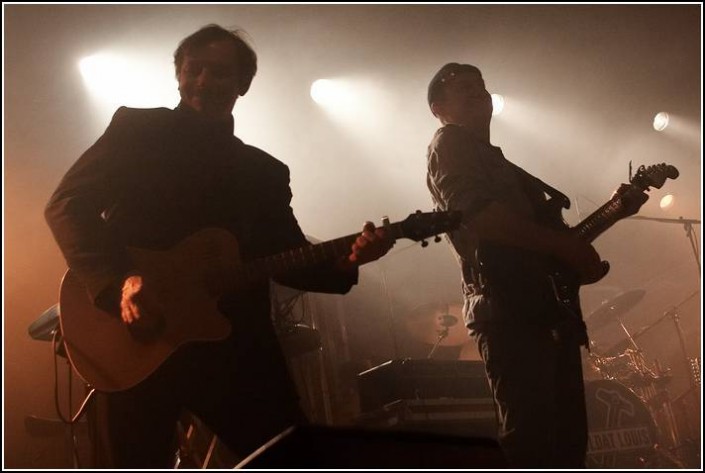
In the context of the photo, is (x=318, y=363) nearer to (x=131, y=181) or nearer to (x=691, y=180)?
(x=131, y=181)

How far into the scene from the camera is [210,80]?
104 inches

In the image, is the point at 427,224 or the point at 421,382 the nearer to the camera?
the point at 427,224

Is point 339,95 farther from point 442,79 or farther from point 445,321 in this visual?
point 442,79

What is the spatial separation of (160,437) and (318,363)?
332 centimetres

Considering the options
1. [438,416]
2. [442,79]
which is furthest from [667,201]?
[442,79]

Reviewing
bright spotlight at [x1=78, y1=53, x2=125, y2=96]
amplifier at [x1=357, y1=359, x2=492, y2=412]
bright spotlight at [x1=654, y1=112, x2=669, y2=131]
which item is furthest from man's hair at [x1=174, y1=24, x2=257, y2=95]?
bright spotlight at [x1=654, y1=112, x2=669, y2=131]

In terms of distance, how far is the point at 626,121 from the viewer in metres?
8.51

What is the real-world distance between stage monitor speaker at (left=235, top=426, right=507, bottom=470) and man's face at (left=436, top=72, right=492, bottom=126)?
2.09 meters

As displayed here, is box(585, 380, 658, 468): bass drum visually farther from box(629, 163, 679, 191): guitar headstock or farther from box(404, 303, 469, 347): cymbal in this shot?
box(404, 303, 469, 347): cymbal

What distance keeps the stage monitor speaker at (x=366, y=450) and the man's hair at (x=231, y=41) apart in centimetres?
191

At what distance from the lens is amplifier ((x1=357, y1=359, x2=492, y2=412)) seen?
13.7ft

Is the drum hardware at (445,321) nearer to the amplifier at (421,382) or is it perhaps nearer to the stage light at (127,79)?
the amplifier at (421,382)

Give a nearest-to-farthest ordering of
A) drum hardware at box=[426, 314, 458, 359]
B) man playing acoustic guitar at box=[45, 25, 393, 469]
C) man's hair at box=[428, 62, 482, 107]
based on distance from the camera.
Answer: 1. man playing acoustic guitar at box=[45, 25, 393, 469]
2. man's hair at box=[428, 62, 482, 107]
3. drum hardware at box=[426, 314, 458, 359]

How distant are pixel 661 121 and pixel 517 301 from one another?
716cm
